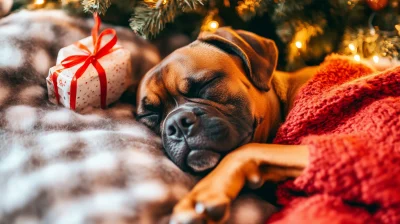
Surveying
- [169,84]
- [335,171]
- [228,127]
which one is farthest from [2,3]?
[335,171]

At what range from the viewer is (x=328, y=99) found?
132 centimetres

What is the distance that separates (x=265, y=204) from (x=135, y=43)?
3.01 feet

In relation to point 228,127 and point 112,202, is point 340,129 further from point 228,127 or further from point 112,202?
point 112,202

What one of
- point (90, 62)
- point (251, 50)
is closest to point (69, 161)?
point (90, 62)

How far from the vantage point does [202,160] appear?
1229 millimetres

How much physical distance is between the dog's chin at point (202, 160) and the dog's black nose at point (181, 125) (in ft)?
0.22

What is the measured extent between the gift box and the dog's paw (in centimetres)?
60

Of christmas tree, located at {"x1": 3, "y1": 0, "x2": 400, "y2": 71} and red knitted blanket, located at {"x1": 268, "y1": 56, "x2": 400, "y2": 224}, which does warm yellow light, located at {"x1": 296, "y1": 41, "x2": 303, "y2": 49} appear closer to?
christmas tree, located at {"x1": 3, "y1": 0, "x2": 400, "y2": 71}

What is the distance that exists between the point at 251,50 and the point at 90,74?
0.57m

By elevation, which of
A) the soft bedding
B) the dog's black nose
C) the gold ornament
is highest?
the gold ornament

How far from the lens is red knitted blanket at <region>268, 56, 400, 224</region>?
0.96 m

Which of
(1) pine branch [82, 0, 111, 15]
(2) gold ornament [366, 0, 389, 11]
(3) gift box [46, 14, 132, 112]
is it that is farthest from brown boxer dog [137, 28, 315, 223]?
(2) gold ornament [366, 0, 389, 11]

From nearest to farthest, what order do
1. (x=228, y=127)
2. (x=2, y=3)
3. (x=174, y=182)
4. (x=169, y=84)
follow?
(x=174, y=182) → (x=228, y=127) → (x=169, y=84) → (x=2, y=3)

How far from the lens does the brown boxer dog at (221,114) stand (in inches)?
42.6
